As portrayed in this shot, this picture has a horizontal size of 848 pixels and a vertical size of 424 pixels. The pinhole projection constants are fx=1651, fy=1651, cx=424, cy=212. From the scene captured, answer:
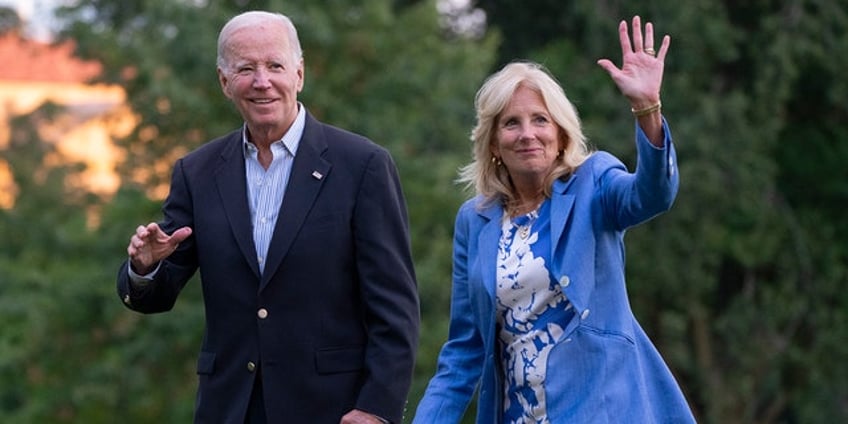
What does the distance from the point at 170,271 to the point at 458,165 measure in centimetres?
1169

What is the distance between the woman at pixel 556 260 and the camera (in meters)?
4.51

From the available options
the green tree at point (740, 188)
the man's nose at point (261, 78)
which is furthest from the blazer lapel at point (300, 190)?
the green tree at point (740, 188)

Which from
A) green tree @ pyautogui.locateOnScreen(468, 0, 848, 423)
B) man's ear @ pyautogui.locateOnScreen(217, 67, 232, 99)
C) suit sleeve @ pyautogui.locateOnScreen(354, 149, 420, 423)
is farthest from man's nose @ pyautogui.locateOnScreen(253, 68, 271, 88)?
green tree @ pyautogui.locateOnScreen(468, 0, 848, 423)

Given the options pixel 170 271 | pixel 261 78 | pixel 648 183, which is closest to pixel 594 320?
pixel 648 183

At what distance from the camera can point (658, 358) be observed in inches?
187

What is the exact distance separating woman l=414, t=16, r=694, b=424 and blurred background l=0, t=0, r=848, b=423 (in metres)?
Answer: 10.7

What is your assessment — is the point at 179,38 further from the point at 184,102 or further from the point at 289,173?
the point at 289,173

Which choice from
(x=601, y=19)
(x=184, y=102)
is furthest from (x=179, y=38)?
(x=601, y=19)

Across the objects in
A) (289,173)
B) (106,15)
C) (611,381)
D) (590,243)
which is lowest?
(611,381)

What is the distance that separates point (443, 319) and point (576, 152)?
11.5 meters

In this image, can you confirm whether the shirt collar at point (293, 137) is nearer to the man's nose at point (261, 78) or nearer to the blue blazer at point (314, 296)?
the blue blazer at point (314, 296)

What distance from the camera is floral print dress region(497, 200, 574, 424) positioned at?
15.4 ft

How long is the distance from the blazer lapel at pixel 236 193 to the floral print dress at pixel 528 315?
0.77 metres

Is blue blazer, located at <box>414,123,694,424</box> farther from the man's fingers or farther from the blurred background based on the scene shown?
the blurred background
